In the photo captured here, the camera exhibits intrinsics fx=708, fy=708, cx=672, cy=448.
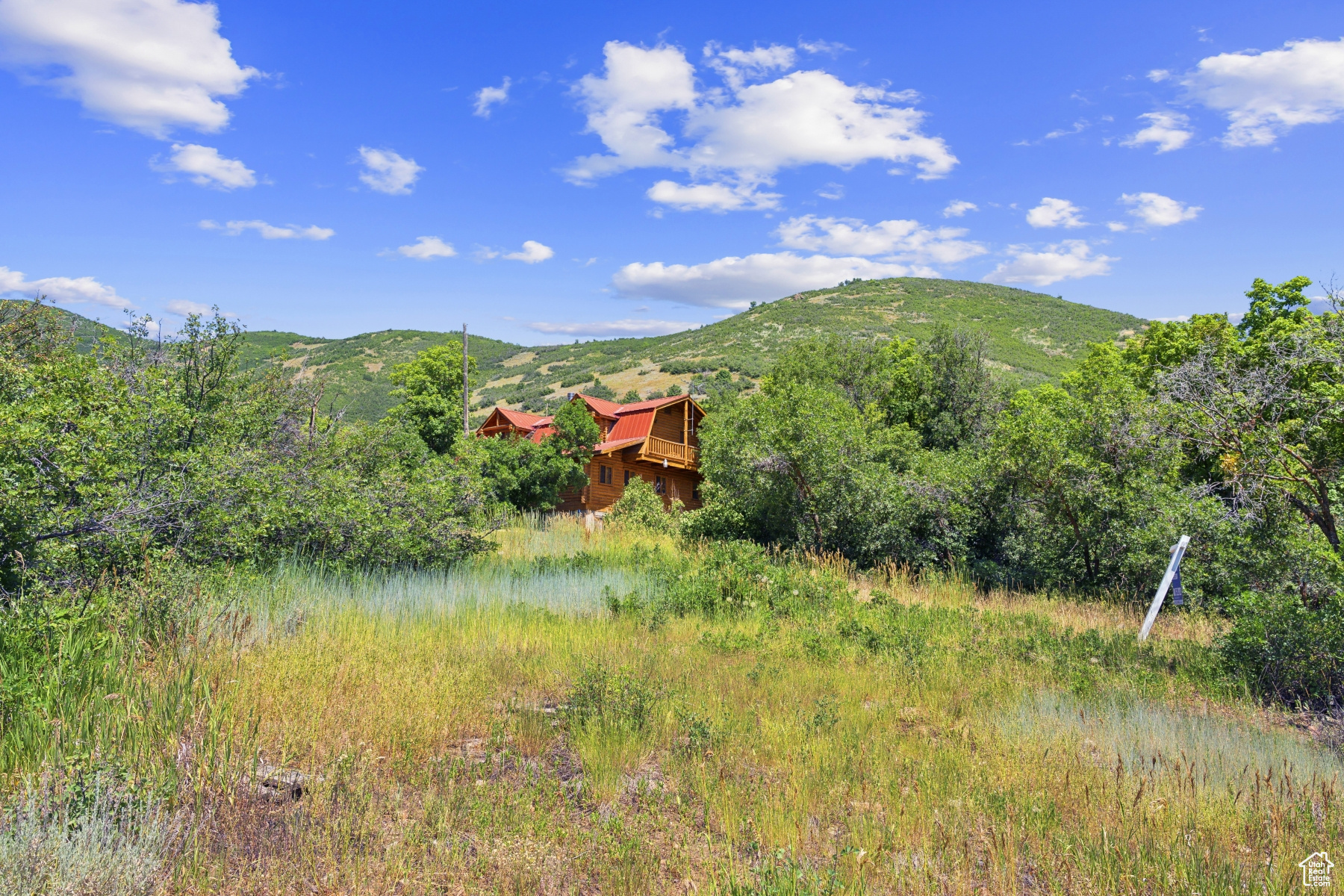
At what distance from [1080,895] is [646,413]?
1104 inches

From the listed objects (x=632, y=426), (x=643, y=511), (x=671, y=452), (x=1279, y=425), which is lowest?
(x=643, y=511)

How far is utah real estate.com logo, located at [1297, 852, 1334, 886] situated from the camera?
3.27 metres

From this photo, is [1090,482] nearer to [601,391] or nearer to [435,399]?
[435,399]

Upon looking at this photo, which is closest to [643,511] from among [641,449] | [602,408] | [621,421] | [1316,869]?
[641,449]

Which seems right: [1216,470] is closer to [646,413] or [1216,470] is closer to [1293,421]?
[1293,421]

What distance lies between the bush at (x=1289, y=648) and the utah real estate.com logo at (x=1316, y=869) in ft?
11.4

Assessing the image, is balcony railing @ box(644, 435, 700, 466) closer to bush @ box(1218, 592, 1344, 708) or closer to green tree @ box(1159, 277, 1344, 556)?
green tree @ box(1159, 277, 1344, 556)

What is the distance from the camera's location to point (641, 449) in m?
30.5

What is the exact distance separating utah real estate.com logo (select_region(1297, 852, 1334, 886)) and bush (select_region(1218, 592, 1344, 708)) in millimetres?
3477

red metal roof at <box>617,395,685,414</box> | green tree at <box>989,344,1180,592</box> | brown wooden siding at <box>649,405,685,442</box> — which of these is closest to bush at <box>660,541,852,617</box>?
green tree at <box>989,344,1180,592</box>

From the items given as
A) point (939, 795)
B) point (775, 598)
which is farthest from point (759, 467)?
point (939, 795)

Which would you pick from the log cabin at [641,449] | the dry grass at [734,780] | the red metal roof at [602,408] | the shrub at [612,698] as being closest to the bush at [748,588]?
the dry grass at [734,780]

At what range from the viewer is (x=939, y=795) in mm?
4238

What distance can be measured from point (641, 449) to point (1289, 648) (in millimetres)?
24918
